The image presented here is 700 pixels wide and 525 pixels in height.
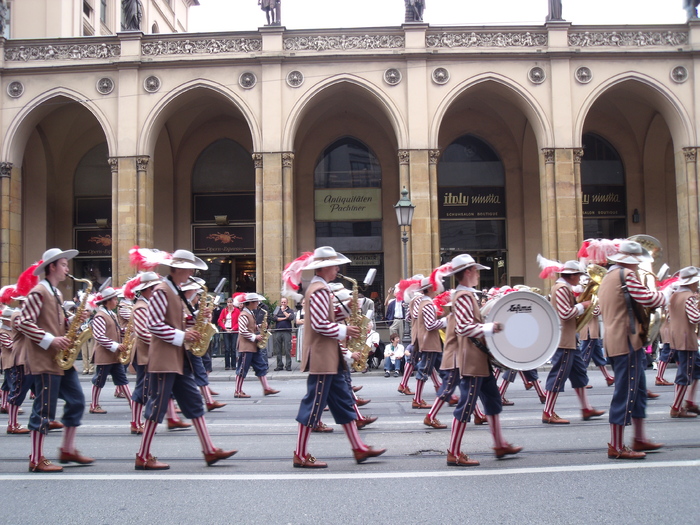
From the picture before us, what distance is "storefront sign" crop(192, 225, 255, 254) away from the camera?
28.2 metres

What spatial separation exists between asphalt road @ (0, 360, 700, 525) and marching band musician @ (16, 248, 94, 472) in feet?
1.33

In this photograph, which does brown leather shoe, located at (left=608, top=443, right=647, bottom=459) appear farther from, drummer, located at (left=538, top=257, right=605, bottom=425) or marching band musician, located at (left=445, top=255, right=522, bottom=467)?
drummer, located at (left=538, top=257, right=605, bottom=425)

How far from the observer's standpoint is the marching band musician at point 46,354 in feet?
20.4

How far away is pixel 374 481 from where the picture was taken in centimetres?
576

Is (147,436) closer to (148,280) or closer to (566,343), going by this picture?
(148,280)

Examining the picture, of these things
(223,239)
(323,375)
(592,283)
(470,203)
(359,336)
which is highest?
(470,203)

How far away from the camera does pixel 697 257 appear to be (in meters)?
22.7

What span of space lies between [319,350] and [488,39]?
65.5ft

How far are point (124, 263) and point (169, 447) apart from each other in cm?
1649

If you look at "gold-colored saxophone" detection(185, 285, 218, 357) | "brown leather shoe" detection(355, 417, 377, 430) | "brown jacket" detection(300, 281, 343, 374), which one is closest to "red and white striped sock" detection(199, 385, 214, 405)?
"brown leather shoe" detection(355, 417, 377, 430)

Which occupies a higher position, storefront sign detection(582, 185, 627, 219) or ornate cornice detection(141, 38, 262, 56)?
ornate cornice detection(141, 38, 262, 56)

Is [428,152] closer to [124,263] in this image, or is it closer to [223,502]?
[124,263]

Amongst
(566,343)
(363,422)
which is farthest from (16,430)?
(566,343)

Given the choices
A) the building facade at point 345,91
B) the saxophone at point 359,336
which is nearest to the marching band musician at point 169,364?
the saxophone at point 359,336
